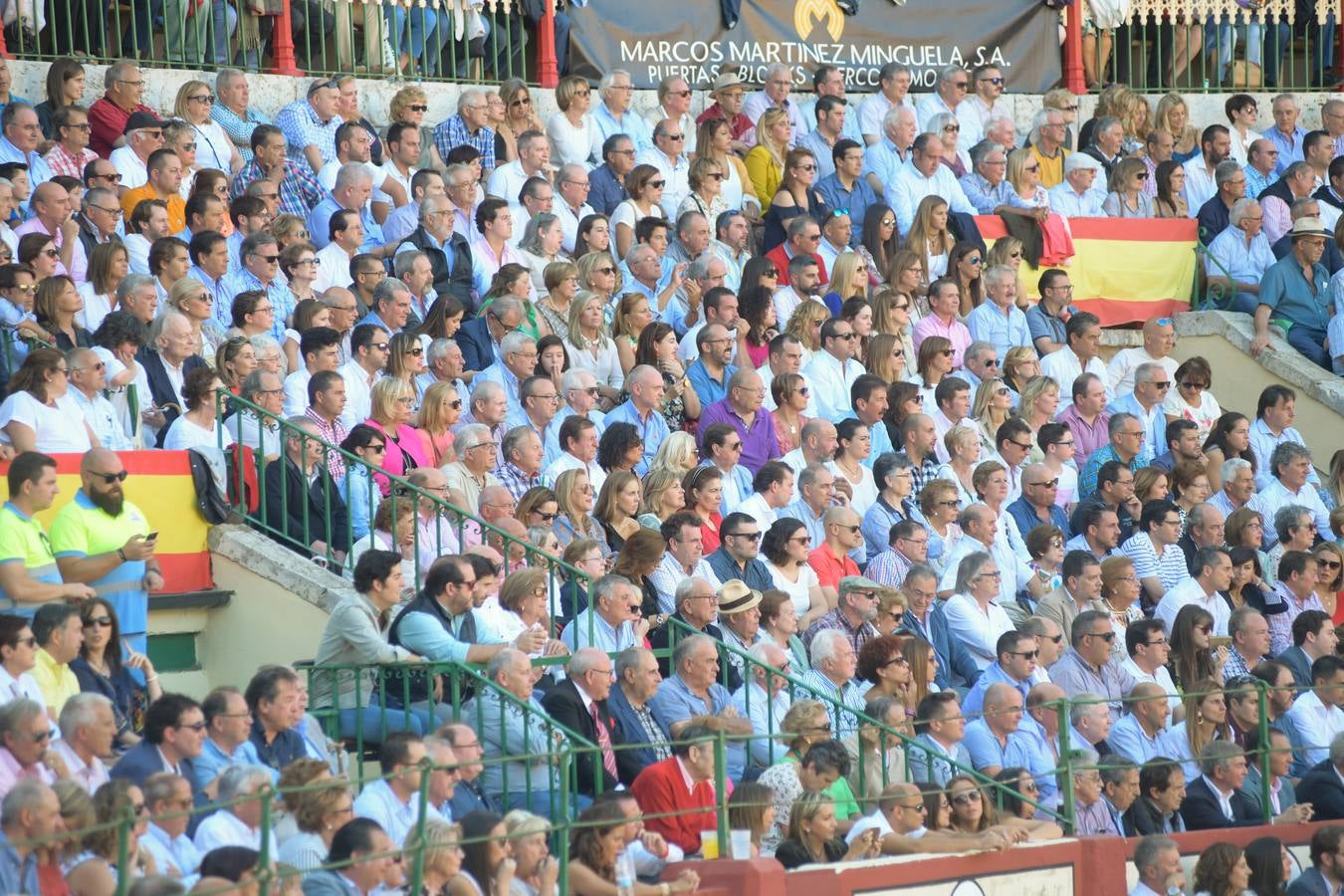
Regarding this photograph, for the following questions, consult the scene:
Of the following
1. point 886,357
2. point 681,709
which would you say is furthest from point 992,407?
point 681,709

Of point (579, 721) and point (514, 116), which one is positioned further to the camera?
point (514, 116)

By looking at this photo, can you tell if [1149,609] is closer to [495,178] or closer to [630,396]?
[630,396]

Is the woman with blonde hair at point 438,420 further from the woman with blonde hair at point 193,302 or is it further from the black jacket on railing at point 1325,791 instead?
the black jacket on railing at point 1325,791

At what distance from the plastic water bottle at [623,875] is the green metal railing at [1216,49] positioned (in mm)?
13118

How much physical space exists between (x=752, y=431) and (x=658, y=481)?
1.40 metres

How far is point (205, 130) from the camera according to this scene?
17.0m

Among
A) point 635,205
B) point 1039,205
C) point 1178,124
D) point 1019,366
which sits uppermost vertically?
point 1178,124

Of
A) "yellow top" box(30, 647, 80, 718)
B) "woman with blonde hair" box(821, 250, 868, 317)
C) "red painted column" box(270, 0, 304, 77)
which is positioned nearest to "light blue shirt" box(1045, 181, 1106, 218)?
"woman with blonde hair" box(821, 250, 868, 317)

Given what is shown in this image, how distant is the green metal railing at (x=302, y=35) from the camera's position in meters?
18.6

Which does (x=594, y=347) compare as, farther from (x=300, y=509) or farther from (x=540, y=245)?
(x=300, y=509)

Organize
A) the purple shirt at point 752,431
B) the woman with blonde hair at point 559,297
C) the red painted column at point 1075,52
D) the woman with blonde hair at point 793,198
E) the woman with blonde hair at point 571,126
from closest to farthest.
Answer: the purple shirt at point 752,431 < the woman with blonde hair at point 559,297 < the woman with blonde hair at point 793,198 < the woman with blonde hair at point 571,126 < the red painted column at point 1075,52

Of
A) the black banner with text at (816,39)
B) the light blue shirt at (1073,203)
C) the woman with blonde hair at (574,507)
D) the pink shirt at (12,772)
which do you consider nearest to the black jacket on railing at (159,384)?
the woman with blonde hair at (574,507)

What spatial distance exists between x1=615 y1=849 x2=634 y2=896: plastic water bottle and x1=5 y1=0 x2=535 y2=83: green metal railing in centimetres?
981

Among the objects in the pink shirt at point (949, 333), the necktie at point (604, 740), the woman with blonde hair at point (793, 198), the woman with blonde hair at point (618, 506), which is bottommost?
the necktie at point (604, 740)
